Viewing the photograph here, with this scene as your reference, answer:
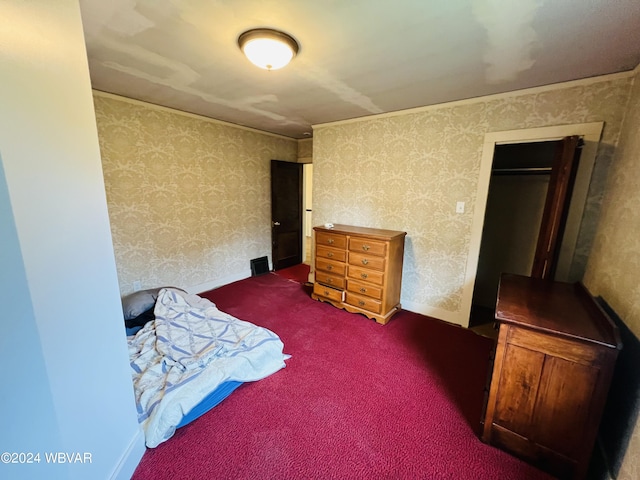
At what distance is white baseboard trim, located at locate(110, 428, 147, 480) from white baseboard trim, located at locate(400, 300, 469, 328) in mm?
2680

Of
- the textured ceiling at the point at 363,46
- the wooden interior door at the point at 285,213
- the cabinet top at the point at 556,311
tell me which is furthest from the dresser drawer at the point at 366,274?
the wooden interior door at the point at 285,213

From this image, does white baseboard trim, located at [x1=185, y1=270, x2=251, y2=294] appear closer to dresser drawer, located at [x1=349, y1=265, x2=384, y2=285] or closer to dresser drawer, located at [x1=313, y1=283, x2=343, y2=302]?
dresser drawer, located at [x1=313, y1=283, x2=343, y2=302]

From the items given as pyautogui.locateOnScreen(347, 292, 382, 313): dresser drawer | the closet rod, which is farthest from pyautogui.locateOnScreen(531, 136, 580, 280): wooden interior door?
pyautogui.locateOnScreen(347, 292, 382, 313): dresser drawer

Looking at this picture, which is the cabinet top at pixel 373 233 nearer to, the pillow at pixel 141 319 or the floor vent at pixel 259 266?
the floor vent at pixel 259 266

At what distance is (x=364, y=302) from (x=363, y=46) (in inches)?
91.4

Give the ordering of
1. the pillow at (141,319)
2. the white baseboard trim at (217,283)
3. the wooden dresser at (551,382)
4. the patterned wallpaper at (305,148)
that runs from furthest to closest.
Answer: the patterned wallpaper at (305,148)
the white baseboard trim at (217,283)
the pillow at (141,319)
the wooden dresser at (551,382)

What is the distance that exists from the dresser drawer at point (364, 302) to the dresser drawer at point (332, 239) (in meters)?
0.59

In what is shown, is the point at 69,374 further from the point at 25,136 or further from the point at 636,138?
the point at 636,138

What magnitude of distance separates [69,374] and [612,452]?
2411 mm

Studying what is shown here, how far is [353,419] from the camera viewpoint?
1.61m

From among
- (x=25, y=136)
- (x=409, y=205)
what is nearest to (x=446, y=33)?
(x=409, y=205)

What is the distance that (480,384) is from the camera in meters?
1.91

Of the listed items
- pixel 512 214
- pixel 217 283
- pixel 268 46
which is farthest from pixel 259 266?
pixel 512 214

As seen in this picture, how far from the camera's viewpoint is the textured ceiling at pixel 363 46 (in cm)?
127
